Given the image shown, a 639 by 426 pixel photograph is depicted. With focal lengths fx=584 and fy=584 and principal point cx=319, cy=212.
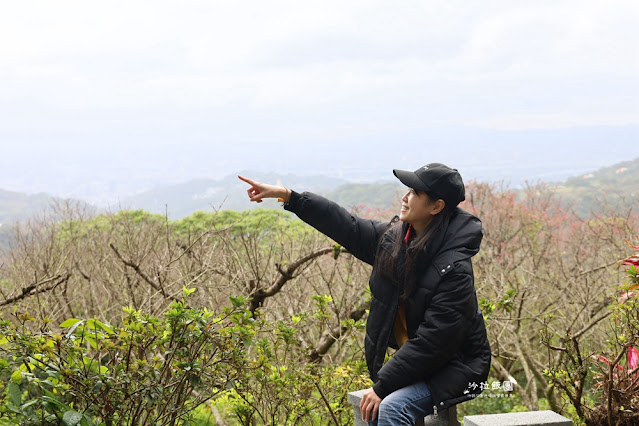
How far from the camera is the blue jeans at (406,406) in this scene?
2385mm

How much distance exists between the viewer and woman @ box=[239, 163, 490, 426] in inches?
93.7

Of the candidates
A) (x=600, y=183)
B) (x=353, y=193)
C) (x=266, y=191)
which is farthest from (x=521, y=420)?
(x=353, y=193)

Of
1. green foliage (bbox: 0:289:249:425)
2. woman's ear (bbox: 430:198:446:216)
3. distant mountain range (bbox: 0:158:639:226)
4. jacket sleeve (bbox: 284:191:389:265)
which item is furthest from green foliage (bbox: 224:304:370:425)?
distant mountain range (bbox: 0:158:639:226)

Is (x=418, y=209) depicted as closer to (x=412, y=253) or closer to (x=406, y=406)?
(x=412, y=253)

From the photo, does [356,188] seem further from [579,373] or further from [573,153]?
[573,153]

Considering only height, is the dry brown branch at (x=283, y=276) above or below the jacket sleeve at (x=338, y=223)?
below

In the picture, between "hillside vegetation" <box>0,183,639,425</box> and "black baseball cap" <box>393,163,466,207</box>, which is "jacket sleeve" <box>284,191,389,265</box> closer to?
"black baseball cap" <box>393,163,466,207</box>

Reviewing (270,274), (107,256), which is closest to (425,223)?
(270,274)

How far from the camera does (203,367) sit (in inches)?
101

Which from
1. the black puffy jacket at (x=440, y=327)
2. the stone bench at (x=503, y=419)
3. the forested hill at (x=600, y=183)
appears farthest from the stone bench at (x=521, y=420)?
the forested hill at (x=600, y=183)

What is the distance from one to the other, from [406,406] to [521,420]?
1.83ft

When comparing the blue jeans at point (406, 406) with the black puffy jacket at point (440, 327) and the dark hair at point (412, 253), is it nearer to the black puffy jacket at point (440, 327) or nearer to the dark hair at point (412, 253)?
the black puffy jacket at point (440, 327)

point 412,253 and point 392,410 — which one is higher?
point 412,253

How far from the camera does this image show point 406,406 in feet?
7.87
